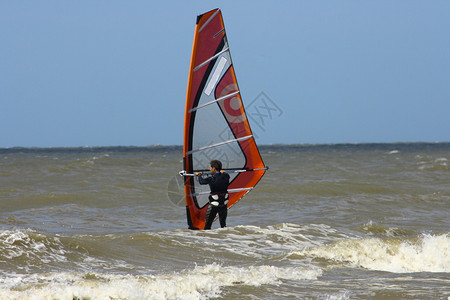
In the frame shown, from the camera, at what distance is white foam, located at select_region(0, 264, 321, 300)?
4406 millimetres

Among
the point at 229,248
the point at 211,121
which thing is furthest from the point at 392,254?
the point at 211,121

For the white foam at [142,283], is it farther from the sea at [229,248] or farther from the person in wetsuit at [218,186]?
the person in wetsuit at [218,186]

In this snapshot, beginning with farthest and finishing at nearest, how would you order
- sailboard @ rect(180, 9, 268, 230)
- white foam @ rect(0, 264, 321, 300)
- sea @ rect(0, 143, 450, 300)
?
sailboard @ rect(180, 9, 268, 230) → sea @ rect(0, 143, 450, 300) → white foam @ rect(0, 264, 321, 300)

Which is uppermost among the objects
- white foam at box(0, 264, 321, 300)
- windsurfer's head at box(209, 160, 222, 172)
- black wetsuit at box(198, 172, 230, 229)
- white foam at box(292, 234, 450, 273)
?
windsurfer's head at box(209, 160, 222, 172)

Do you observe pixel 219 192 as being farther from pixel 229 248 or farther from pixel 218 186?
pixel 229 248

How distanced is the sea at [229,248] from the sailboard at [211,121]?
61cm

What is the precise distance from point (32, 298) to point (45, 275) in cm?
75

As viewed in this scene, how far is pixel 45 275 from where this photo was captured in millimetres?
4992

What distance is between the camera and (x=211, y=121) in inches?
322

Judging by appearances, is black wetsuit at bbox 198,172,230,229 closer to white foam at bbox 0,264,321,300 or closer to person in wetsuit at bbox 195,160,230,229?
person in wetsuit at bbox 195,160,230,229

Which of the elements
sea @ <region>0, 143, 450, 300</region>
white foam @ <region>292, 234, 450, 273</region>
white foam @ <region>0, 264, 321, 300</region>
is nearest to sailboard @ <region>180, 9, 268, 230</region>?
sea @ <region>0, 143, 450, 300</region>

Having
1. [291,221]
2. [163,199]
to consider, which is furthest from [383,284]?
[163,199]

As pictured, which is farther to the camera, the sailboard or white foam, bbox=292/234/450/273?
the sailboard

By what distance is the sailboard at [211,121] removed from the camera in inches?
314
